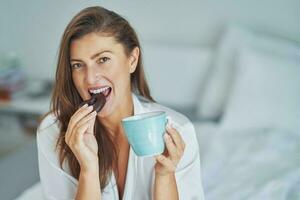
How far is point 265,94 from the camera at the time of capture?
911mm

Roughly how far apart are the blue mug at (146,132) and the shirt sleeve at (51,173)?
13 centimetres

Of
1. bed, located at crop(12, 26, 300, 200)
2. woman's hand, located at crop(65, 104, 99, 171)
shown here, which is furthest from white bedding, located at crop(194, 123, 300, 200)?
woman's hand, located at crop(65, 104, 99, 171)

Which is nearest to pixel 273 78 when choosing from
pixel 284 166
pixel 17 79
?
pixel 284 166

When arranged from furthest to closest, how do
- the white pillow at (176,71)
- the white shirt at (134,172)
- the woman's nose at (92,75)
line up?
the white pillow at (176,71), the white shirt at (134,172), the woman's nose at (92,75)

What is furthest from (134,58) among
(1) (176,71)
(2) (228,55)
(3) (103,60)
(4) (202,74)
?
(2) (228,55)

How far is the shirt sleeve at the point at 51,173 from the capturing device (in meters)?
0.48

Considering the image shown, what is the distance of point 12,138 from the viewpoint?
644 millimetres

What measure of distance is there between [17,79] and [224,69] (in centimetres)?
55

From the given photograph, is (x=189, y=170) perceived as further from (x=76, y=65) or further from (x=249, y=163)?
(x=249, y=163)

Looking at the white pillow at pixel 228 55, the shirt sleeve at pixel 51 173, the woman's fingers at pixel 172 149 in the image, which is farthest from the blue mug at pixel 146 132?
the white pillow at pixel 228 55

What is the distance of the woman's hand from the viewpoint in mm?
392

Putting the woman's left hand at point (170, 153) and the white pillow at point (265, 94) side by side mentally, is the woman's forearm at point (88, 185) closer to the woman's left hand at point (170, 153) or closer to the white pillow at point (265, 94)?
the woman's left hand at point (170, 153)

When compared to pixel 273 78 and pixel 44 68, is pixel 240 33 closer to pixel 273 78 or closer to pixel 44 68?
pixel 273 78

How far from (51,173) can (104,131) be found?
8 centimetres
